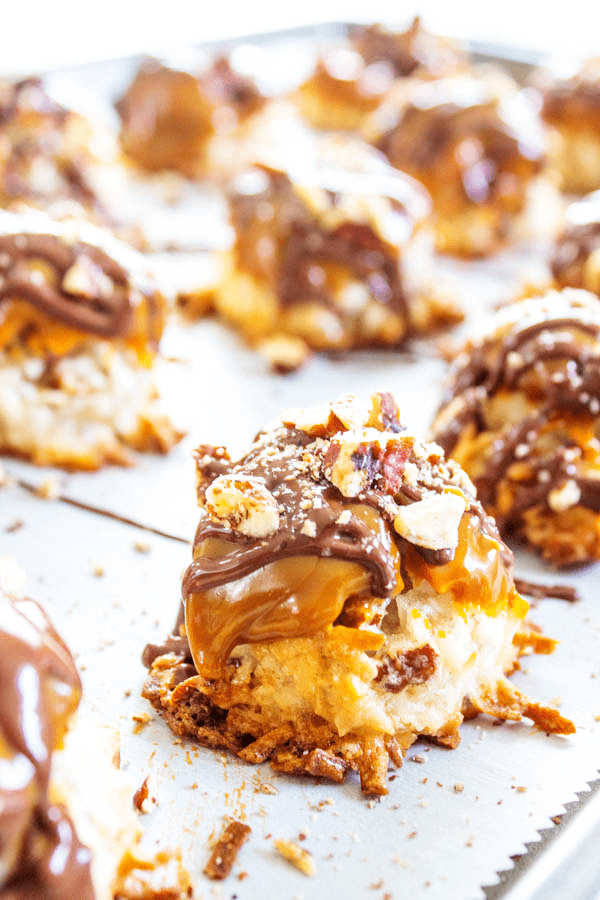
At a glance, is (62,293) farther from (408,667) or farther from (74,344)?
(408,667)

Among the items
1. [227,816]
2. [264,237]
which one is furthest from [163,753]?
[264,237]

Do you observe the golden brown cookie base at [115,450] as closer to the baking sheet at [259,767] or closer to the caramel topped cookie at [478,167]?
the baking sheet at [259,767]

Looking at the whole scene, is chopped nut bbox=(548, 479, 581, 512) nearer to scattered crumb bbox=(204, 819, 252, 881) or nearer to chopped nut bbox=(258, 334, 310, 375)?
scattered crumb bbox=(204, 819, 252, 881)

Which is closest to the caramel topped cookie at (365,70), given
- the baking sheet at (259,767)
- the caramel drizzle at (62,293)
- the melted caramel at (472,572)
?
the baking sheet at (259,767)

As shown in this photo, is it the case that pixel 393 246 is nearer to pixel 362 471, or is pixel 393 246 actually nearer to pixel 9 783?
pixel 362 471

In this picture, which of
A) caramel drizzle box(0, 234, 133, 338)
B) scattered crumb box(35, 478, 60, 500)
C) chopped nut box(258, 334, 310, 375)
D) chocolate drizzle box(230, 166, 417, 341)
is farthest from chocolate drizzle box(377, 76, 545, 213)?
scattered crumb box(35, 478, 60, 500)
